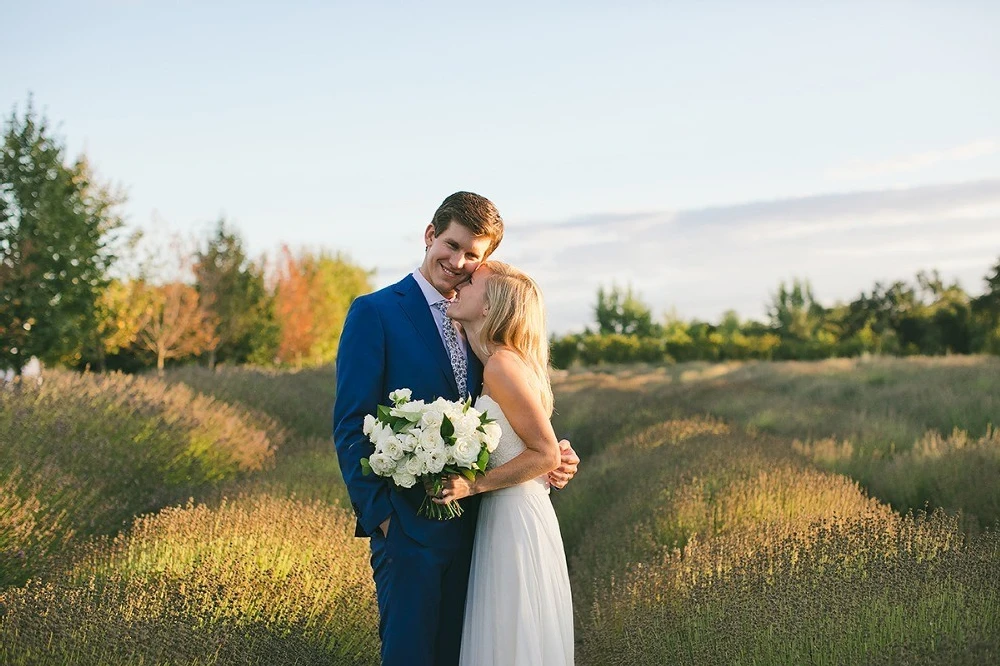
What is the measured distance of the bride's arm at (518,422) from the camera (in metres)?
3.50

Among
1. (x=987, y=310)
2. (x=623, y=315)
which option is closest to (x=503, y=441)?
(x=987, y=310)

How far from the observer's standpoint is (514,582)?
11.5ft

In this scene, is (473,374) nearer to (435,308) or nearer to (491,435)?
(435,308)

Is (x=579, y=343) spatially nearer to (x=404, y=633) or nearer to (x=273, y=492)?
(x=273, y=492)

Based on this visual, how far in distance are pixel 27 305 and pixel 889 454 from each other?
1773 centimetres

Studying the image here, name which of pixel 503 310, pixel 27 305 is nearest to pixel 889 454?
pixel 503 310

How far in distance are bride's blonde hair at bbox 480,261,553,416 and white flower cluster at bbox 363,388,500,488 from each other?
0.35 metres

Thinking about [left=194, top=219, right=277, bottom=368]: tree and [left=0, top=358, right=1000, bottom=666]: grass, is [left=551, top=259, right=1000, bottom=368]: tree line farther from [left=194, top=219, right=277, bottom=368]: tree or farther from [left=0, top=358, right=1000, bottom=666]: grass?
[left=0, top=358, right=1000, bottom=666]: grass

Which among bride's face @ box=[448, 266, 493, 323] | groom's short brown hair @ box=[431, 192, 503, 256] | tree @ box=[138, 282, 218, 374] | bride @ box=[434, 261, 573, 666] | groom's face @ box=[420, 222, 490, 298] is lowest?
bride @ box=[434, 261, 573, 666]

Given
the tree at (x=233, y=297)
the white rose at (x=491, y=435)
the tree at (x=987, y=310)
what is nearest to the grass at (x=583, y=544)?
the white rose at (x=491, y=435)

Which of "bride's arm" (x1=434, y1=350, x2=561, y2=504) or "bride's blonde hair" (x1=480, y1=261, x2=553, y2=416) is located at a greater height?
"bride's blonde hair" (x1=480, y1=261, x2=553, y2=416)

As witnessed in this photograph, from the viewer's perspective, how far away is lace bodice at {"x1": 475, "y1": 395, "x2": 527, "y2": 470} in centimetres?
362

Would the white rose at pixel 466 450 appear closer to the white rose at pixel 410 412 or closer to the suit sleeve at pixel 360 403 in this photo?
the white rose at pixel 410 412

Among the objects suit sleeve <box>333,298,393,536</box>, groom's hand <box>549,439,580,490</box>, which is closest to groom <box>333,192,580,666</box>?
suit sleeve <box>333,298,393,536</box>
